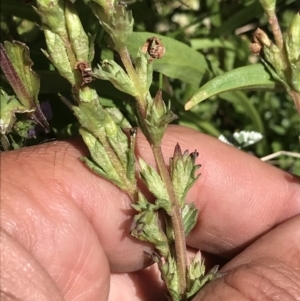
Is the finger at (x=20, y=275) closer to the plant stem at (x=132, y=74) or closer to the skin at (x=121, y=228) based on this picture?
A: the skin at (x=121, y=228)

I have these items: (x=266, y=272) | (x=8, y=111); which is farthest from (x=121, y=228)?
(x=8, y=111)

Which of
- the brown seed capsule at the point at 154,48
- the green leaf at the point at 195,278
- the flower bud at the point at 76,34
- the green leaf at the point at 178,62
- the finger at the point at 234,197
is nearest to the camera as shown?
the flower bud at the point at 76,34

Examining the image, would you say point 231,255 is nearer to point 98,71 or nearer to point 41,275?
point 41,275

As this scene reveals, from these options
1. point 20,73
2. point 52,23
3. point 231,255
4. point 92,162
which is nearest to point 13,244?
point 92,162

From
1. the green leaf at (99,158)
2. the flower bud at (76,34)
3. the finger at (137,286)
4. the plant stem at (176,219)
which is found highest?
the flower bud at (76,34)

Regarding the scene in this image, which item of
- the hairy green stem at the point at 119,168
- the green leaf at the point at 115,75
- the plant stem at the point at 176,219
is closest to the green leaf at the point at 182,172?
the plant stem at the point at 176,219

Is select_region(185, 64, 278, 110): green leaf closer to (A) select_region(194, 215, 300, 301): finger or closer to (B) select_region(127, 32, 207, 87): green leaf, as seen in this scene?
(B) select_region(127, 32, 207, 87): green leaf

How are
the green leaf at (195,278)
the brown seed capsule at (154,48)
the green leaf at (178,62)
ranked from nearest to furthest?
1. the brown seed capsule at (154,48)
2. the green leaf at (195,278)
3. the green leaf at (178,62)
